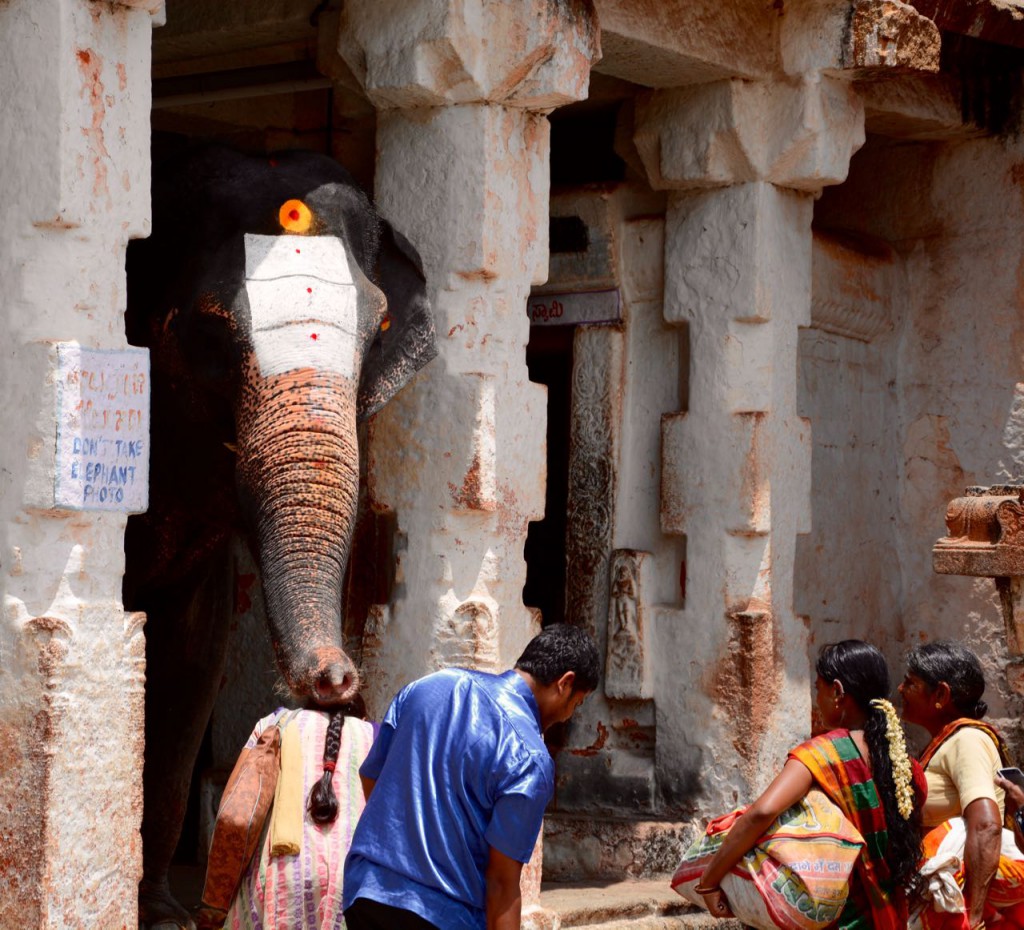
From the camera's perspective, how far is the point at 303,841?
201 inches

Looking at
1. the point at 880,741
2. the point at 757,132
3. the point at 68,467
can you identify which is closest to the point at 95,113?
the point at 68,467

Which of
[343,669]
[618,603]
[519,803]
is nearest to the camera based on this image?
[519,803]

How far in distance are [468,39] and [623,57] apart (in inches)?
53.3

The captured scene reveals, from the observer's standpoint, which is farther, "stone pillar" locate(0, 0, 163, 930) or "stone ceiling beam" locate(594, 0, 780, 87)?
"stone ceiling beam" locate(594, 0, 780, 87)

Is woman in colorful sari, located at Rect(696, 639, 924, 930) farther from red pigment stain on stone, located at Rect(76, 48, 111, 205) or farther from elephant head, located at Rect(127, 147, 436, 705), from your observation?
red pigment stain on stone, located at Rect(76, 48, 111, 205)

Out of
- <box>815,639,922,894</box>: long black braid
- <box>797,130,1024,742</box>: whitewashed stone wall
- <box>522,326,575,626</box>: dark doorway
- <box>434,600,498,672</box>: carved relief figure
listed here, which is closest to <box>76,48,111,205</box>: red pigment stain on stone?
<box>434,600,498,672</box>: carved relief figure

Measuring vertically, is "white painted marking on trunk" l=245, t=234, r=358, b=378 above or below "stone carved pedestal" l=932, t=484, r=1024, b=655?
above

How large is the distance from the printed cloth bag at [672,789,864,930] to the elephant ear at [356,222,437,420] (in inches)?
83.9

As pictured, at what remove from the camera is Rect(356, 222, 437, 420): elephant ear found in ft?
23.0

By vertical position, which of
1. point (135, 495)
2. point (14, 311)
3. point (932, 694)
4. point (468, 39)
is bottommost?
point (932, 694)

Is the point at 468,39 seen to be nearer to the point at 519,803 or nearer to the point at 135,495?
the point at 135,495

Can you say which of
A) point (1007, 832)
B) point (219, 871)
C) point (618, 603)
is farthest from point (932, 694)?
point (618, 603)

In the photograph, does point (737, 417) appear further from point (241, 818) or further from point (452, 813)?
point (452, 813)

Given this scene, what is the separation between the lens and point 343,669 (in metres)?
5.79
